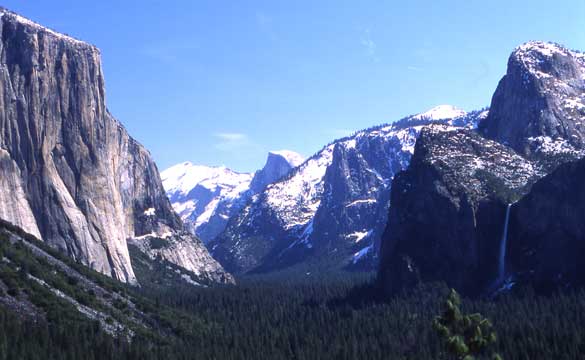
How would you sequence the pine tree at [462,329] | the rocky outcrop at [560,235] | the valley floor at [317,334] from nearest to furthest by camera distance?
the pine tree at [462,329] < the valley floor at [317,334] < the rocky outcrop at [560,235]

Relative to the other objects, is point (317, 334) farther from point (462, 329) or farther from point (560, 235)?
point (462, 329)

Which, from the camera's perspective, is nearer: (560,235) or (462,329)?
(462,329)

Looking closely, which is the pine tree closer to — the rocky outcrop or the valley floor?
the valley floor

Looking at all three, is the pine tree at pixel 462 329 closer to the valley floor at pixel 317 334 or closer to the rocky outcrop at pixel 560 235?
the valley floor at pixel 317 334

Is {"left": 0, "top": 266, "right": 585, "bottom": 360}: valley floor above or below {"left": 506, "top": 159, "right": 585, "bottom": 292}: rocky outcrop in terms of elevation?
below

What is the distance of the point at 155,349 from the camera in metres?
115

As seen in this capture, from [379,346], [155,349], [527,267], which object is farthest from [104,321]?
[527,267]

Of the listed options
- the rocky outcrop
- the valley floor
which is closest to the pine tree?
the valley floor

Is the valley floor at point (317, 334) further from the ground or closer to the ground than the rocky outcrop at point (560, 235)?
closer to the ground

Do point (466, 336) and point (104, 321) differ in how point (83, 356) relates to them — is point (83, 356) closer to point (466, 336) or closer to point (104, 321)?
point (104, 321)

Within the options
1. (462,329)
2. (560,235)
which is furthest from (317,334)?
(462,329)

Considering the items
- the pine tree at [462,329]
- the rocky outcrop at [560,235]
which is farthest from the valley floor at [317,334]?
the pine tree at [462,329]

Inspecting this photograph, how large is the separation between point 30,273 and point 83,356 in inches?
1441

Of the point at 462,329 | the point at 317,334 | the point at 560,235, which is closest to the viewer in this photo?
the point at 462,329
